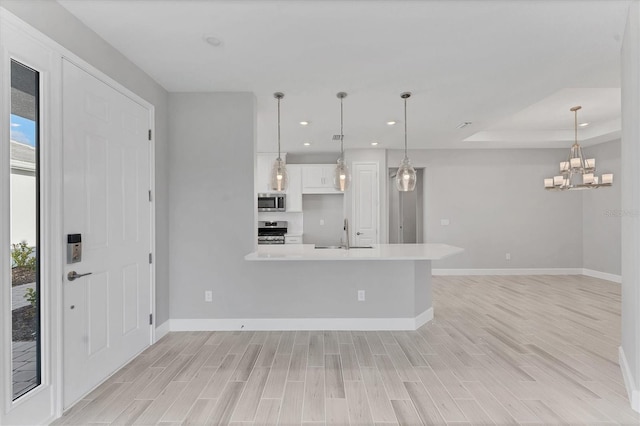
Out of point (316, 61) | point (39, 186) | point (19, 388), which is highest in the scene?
point (316, 61)

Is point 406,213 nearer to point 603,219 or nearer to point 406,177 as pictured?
point 603,219

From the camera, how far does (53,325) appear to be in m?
1.96

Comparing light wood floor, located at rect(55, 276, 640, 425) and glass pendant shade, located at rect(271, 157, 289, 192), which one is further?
glass pendant shade, located at rect(271, 157, 289, 192)

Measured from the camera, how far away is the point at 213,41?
95.0 inches

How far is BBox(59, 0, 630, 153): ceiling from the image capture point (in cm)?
207

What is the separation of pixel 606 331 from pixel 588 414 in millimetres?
1910

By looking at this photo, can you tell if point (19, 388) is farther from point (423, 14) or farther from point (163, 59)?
point (423, 14)

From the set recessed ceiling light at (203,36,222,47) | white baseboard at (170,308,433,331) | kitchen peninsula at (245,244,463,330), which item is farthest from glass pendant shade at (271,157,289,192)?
white baseboard at (170,308,433,331)

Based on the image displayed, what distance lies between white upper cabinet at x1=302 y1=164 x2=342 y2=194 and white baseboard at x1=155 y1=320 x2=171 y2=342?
3.74m

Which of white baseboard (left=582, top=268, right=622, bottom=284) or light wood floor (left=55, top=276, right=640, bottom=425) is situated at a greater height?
white baseboard (left=582, top=268, right=622, bottom=284)

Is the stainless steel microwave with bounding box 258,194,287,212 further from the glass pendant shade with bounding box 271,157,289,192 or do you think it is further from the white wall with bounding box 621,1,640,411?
the white wall with bounding box 621,1,640,411

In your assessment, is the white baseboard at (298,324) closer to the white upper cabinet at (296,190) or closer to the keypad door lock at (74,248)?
the keypad door lock at (74,248)

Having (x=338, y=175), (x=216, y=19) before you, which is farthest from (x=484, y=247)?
(x=216, y=19)

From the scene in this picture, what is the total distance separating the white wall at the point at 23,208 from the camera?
68.5 inches
